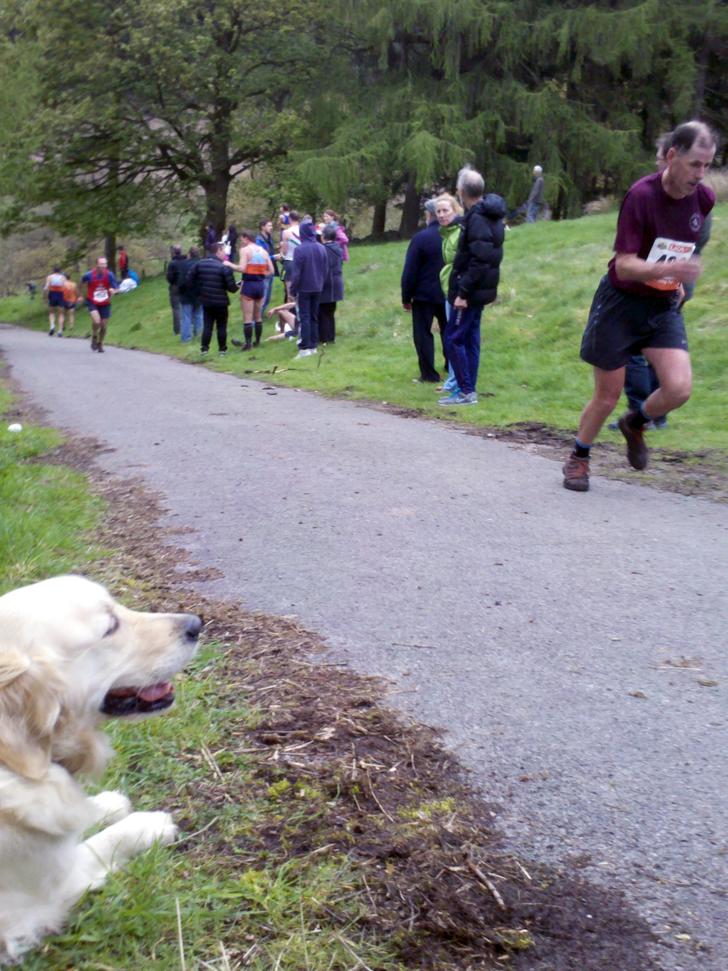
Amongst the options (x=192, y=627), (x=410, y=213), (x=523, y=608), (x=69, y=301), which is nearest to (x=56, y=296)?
(x=69, y=301)

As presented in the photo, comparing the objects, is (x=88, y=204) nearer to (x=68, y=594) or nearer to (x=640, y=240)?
(x=640, y=240)

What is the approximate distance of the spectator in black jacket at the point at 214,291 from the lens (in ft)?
56.6

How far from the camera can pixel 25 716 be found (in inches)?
91.8

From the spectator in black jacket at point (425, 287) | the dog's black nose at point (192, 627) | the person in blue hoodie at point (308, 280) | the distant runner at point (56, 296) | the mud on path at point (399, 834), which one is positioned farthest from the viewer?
the distant runner at point (56, 296)

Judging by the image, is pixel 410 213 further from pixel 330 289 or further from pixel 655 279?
pixel 655 279

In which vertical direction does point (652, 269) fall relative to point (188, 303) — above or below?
Answer: above

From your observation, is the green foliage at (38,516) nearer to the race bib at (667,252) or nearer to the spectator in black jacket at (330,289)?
the race bib at (667,252)

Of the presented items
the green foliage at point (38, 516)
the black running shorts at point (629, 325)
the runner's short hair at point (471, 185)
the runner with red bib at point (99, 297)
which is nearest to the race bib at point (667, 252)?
the black running shorts at point (629, 325)

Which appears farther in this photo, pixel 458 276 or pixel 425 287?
pixel 425 287

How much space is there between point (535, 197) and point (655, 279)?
74.7 feet

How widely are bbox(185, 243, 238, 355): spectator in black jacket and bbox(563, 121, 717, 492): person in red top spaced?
39.0ft

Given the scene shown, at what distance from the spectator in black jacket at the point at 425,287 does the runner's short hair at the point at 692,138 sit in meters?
5.85

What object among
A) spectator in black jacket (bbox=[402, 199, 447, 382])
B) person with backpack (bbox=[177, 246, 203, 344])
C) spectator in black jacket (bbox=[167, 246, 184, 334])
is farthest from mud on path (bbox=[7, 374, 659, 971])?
spectator in black jacket (bbox=[167, 246, 184, 334])

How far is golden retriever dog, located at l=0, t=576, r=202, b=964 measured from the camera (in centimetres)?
232
